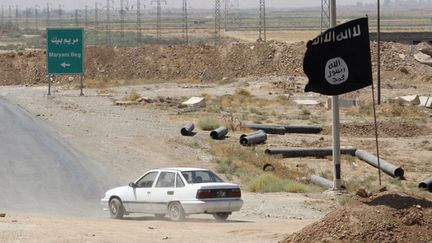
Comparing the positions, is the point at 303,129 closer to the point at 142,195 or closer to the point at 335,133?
the point at 335,133

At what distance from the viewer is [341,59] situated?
2233cm

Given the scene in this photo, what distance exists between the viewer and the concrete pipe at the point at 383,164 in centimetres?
3766

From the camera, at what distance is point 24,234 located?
19734 mm

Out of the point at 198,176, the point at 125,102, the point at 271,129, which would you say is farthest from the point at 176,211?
the point at 125,102

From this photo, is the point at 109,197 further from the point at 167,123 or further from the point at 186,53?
the point at 186,53

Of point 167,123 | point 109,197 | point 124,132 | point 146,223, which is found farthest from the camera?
point 167,123

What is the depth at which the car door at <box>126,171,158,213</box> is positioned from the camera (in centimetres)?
2531

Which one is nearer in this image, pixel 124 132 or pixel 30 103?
pixel 124 132

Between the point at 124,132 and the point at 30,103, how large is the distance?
1878cm

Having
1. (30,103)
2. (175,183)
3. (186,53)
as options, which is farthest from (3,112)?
(186,53)

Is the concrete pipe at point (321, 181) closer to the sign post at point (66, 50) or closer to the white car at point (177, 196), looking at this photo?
the white car at point (177, 196)

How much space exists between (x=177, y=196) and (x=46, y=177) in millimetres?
10294

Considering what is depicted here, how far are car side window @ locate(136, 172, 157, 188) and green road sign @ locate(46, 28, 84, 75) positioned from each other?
3977 centimetres

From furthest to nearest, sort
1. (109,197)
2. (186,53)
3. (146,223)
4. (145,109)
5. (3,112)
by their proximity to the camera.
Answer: (186,53) → (145,109) → (3,112) → (109,197) → (146,223)
